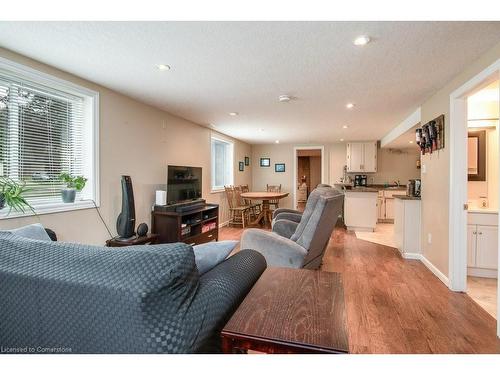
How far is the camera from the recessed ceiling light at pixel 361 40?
195 centimetres

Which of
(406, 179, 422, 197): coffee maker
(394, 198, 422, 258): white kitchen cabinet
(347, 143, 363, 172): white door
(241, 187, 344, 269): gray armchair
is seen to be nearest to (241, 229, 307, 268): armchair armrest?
(241, 187, 344, 269): gray armchair

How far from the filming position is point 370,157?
7.14 metres

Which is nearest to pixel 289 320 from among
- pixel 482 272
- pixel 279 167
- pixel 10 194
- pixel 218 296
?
pixel 218 296

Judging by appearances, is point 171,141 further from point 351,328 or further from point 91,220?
point 351,328

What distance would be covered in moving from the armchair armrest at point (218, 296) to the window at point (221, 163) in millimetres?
4939

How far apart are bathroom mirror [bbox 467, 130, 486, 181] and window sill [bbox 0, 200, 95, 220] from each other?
459 cm

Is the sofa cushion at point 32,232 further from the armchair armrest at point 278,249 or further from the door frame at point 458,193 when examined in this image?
the door frame at point 458,193

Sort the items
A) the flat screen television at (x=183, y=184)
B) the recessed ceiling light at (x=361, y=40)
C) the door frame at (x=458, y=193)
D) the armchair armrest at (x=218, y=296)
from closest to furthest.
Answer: the armchair armrest at (x=218, y=296), the recessed ceiling light at (x=361, y=40), the door frame at (x=458, y=193), the flat screen television at (x=183, y=184)

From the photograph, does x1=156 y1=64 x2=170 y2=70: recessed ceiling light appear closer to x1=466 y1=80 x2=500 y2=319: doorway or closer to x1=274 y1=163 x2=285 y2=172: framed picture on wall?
x1=466 y1=80 x2=500 y2=319: doorway

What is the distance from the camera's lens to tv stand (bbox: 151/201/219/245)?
3.72 metres

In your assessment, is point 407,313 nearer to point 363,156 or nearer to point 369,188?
point 369,188

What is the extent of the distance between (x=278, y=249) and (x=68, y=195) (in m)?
2.06

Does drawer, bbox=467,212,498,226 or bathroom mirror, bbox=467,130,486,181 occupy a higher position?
bathroom mirror, bbox=467,130,486,181

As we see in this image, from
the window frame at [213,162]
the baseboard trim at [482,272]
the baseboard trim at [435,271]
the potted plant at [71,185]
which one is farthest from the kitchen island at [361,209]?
the potted plant at [71,185]
